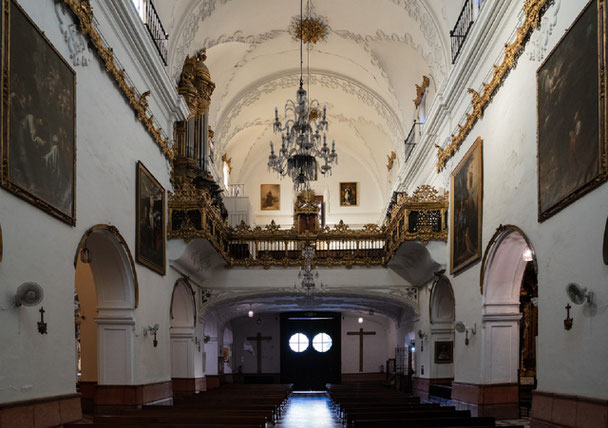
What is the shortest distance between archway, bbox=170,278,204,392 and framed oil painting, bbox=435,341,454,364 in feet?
23.5

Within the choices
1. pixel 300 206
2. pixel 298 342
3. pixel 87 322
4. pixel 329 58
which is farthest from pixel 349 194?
pixel 87 322

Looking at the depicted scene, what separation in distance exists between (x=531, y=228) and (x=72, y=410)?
7.27m

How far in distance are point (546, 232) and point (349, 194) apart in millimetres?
25968

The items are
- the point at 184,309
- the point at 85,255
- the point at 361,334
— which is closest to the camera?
the point at 85,255

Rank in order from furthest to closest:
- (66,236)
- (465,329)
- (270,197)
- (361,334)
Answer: (270,197), (361,334), (465,329), (66,236)

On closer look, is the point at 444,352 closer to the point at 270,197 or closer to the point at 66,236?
the point at 66,236

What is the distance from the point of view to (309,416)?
18.4 metres

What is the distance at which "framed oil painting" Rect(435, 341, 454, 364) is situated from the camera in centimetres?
1986

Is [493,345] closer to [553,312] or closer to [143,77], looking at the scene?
[553,312]

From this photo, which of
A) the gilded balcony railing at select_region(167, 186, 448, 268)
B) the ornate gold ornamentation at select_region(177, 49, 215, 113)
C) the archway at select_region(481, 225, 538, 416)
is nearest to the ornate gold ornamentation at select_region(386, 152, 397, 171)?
the gilded balcony railing at select_region(167, 186, 448, 268)

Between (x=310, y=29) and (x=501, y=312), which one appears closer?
(x=501, y=312)

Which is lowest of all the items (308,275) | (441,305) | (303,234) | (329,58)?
(441,305)

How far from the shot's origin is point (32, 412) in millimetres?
8633

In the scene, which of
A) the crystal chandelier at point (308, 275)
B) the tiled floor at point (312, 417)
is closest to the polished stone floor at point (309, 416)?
the tiled floor at point (312, 417)
